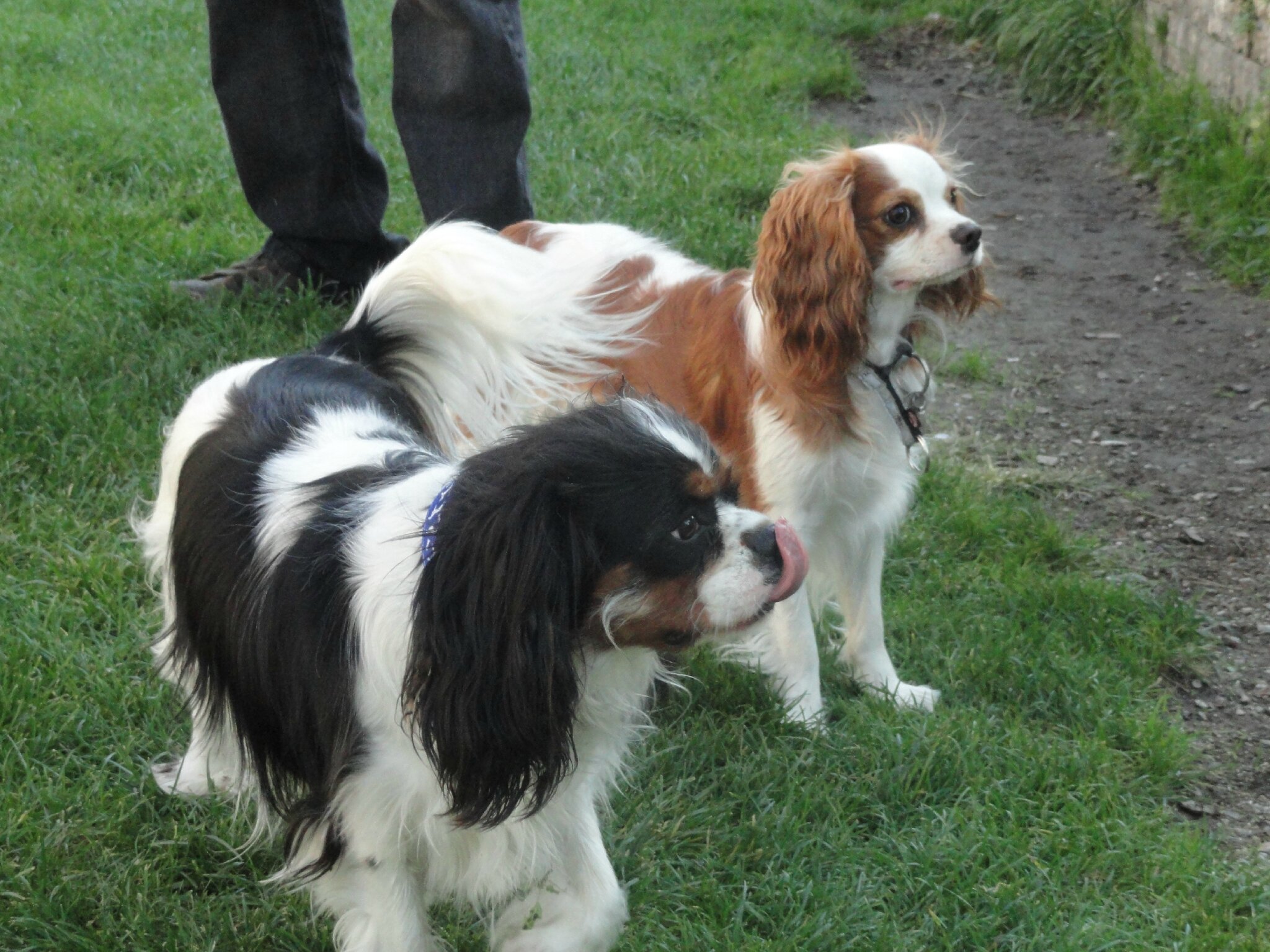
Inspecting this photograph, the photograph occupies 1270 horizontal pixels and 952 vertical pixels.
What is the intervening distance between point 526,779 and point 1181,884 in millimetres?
1346

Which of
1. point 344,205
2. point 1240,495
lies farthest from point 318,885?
point 1240,495

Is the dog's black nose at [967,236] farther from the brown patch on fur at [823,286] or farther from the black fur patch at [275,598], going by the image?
the black fur patch at [275,598]

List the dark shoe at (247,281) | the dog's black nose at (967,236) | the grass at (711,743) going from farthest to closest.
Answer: the dark shoe at (247,281)
the dog's black nose at (967,236)
the grass at (711,743)

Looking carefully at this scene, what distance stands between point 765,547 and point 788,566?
0.05 meters

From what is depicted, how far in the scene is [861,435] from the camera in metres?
2.85

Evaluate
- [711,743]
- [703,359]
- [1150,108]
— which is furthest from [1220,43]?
[711,743]

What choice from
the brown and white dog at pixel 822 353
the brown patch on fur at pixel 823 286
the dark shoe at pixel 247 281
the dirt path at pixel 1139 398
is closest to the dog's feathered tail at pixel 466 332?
the brown and white dog at pixel 822 353

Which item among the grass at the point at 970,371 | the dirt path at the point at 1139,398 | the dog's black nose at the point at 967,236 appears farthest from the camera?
the grass at the point at 970,371

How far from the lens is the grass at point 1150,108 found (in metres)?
5.34

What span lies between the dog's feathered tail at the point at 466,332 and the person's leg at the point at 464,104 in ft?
3.69

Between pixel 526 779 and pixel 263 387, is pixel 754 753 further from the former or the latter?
pixel 263 387

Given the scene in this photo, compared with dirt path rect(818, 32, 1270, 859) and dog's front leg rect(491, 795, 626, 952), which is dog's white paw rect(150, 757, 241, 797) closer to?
dog's front leg rect(491, 795, 626, 952)

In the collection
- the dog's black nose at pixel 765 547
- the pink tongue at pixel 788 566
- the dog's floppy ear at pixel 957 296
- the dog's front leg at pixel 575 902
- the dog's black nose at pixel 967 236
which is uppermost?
the dog's black nose at pixel 967 236

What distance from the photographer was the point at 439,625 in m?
1.79
